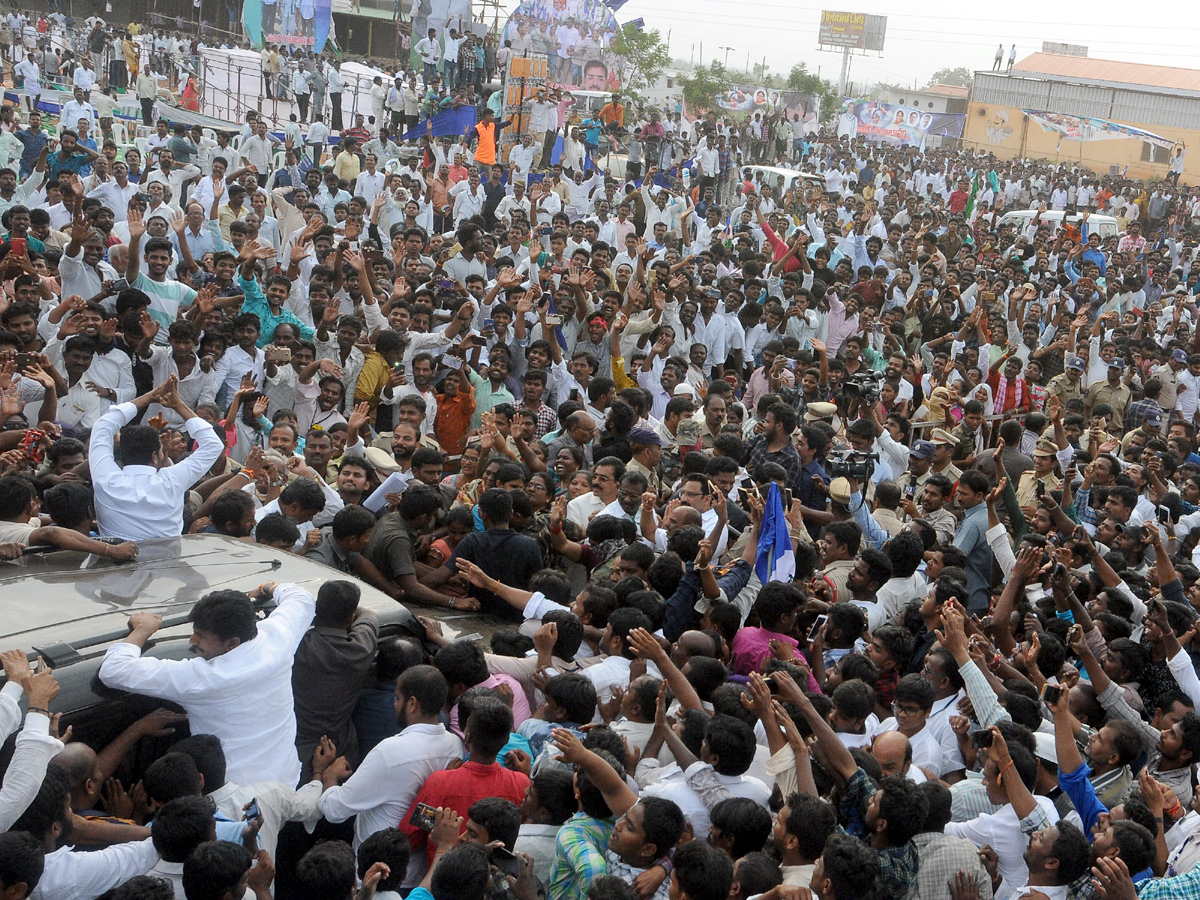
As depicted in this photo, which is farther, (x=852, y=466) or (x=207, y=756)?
(x=852, y=466)

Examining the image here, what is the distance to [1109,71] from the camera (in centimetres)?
5588

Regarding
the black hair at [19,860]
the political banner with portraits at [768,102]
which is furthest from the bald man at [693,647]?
the political banner with portraits at [768,102]

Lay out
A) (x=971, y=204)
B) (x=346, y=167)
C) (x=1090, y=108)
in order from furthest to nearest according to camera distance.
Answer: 1. (x=1090, y=108)
2. (x=971, y=204)
3. (x=346, y=167)

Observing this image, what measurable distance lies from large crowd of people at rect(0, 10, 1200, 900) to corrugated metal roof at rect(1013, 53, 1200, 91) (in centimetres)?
4806

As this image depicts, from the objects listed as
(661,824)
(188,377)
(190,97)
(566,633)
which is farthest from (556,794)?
(190,97)

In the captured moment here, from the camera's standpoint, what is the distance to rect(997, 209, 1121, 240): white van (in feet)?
68.4

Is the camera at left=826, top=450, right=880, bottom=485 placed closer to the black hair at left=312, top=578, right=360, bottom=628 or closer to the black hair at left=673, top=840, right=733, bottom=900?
the black hair at left=312, top=578, right=360, bottom=628

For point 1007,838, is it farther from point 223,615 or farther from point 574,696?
point 223,615

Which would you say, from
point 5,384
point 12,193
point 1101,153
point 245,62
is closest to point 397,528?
point 5,384

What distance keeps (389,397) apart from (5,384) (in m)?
2.83

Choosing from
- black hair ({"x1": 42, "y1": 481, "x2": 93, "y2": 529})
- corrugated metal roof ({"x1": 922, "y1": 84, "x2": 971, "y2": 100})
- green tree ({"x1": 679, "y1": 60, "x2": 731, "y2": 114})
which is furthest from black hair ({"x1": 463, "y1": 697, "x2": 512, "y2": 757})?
corrugated metal roof ({"x1": 922, "y1": 84, "x2": 971, "y2": 100})

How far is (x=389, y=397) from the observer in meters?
7.94

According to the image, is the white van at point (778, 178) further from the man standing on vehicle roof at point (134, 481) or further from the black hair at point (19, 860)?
the black hair at point (19, 860)

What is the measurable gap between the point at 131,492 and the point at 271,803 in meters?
1.76
